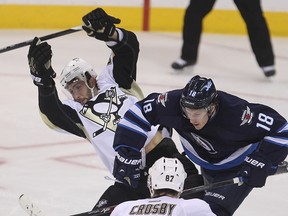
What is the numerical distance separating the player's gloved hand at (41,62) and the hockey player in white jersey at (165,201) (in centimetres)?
103

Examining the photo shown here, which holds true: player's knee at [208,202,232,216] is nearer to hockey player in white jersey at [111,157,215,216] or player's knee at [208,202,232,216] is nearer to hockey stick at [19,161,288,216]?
hockey stick at [19,161,288,216]

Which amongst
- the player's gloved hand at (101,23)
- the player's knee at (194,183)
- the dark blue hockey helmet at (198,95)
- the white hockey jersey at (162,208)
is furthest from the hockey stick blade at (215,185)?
the player's gloved hand at (101,23)

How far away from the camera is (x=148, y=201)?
3.24 meters

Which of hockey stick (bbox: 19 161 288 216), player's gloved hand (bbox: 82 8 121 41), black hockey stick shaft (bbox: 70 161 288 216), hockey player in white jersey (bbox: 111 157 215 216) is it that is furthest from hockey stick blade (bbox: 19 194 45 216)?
player's gloved hand (bbox: 82 8 121 41)

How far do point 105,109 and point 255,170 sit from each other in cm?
88

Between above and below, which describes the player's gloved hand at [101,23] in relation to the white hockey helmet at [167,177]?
above

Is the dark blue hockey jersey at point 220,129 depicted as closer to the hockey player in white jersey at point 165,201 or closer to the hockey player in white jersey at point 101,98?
the hockey player in white jersey at point 101,98

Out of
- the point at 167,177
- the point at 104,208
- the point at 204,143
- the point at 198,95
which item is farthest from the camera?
the point at 204,143

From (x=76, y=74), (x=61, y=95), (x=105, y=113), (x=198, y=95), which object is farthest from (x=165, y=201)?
(x=61, y=95)

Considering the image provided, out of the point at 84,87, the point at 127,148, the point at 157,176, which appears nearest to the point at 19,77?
the point at 84,87

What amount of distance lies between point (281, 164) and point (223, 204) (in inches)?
15.5

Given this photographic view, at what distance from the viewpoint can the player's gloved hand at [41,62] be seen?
165 inches

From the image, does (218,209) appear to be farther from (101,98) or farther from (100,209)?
(101,98)

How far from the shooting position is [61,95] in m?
6.90
